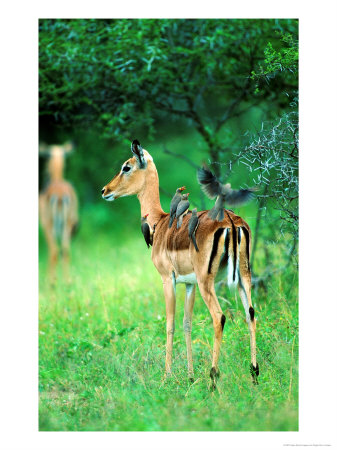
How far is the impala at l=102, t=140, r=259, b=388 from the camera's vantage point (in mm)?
4367

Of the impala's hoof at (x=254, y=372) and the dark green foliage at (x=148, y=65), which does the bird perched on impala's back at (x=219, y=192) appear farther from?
the dark green foliage at (x=148, y=65)

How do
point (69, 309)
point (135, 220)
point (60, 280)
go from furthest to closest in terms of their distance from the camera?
point (135, 220)
point (60, 280)
point (69, 309)

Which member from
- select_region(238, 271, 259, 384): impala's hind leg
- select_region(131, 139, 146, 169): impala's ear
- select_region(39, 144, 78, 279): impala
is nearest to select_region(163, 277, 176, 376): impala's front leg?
select_region(238, 271, 259, 384): impala's hind leg

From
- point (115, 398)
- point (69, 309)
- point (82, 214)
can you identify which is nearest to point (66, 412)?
point (115, 398)

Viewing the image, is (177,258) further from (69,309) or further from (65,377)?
(69,309)

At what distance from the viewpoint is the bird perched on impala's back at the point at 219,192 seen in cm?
427

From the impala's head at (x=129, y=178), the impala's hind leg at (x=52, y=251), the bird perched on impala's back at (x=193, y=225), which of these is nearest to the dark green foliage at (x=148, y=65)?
the impala's head at (x=129, y=178)

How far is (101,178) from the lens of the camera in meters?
12.6

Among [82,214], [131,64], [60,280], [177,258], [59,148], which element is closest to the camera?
[177,258]

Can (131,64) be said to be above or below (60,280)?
above

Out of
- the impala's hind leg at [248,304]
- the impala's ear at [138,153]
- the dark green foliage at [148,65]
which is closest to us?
the impala's hind leg at [248,304]

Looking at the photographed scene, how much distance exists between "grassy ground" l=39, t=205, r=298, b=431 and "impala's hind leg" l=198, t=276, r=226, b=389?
0.59 feet

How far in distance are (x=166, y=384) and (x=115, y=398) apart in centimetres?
37

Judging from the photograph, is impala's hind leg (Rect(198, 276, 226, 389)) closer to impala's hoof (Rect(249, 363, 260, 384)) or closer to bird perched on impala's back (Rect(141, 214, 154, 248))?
impala's hoof (Rect(249, 363, 260, 384))
